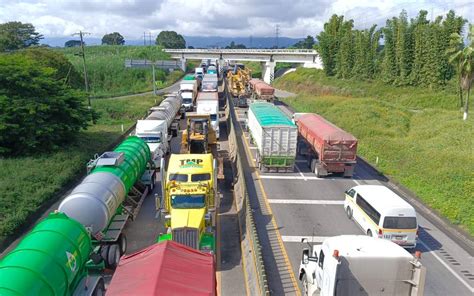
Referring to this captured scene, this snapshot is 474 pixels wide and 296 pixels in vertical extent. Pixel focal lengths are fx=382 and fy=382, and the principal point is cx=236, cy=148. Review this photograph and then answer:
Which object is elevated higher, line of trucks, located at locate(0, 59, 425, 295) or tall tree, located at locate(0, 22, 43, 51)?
tall tree, located at locate(0, 22, 43, 51)

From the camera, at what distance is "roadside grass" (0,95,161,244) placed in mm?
18578

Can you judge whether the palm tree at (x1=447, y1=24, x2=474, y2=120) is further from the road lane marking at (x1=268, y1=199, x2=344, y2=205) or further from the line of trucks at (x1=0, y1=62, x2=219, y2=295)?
the line of trucks at (x1=0, y1=62, x2=219, y2=295)

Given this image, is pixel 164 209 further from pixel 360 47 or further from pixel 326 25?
pixel 326 25

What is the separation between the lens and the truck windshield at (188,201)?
1577 centimetres

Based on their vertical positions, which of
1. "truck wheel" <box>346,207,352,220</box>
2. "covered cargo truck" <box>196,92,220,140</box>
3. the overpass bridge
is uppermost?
the overpass bridge

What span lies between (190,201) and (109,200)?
3.27 m

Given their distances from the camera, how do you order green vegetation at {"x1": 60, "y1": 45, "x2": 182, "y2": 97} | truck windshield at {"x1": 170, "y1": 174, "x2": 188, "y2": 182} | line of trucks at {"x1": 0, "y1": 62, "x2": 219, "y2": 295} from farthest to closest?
green vegetation at {"x1": 60, "y1": 45, "x2": 182, "y2": 97} → truck windshield at {"x1": 170, "y1": 174, "x2": 188, "y2": 182} → line of trucks at {"x1": 0, "y1": 62, "x2": 219, "y2": 295}

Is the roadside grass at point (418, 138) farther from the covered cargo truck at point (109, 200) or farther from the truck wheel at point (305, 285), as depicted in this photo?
the covered cargo truck at point (109, 200)

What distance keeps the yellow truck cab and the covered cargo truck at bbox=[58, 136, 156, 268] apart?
186 centimetres

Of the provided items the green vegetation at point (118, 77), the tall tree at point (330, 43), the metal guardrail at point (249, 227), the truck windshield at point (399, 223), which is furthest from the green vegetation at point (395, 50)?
the truck windshield at point (399, 223)

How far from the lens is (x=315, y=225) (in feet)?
62.3

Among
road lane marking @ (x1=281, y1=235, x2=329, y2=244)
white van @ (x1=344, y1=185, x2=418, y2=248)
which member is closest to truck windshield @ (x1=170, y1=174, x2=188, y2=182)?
road lane marking @ (x1=281, y1=235, x2=329, y2=244)

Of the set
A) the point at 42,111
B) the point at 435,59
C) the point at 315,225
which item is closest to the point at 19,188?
the point at 42,111

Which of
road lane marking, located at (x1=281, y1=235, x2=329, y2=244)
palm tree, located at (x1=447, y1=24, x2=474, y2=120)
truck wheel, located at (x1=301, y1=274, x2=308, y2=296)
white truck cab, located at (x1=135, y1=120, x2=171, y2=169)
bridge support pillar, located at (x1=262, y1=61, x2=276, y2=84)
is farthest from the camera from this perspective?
bridge support pillar, located at (x1=262, y1=61, x2=276, y2=84)
